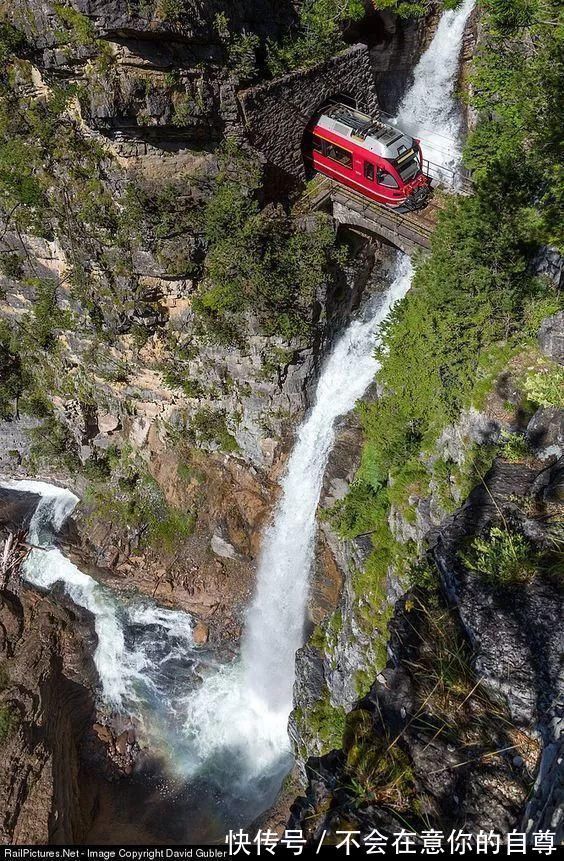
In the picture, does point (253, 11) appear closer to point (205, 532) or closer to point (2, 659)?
point (205, 532)

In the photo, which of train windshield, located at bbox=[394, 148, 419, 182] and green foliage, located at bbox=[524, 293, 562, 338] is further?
train windshield, located at bbox=[394, 148, 419, 182]

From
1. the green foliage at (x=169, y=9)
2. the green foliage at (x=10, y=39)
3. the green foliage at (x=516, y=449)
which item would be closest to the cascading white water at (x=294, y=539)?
the green foliage at (x=516, y=449)

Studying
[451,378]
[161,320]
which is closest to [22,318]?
[161,320]

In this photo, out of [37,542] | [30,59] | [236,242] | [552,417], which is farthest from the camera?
[37,542]

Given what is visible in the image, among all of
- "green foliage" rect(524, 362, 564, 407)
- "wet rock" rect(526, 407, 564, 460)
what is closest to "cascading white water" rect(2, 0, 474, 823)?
"green foliage" rect(524, 362, 564, 407)

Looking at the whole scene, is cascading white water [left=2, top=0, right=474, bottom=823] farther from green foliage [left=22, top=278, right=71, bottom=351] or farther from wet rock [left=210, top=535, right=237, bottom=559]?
green foliage [left=22, top=278, right=71, bottom=351]

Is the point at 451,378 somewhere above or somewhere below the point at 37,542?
above

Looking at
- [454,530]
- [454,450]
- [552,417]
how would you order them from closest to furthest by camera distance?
[454,530] < [552,417] < [454,450]
